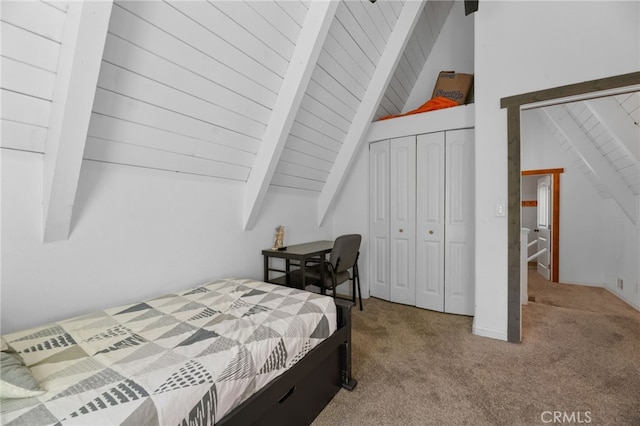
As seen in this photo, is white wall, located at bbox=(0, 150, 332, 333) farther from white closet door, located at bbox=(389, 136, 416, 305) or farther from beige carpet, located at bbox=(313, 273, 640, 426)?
white closet door, located at bbox=(389, 136, 416, 305)

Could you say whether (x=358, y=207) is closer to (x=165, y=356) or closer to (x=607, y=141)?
(x=607, y=141)

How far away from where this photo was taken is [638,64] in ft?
6.02

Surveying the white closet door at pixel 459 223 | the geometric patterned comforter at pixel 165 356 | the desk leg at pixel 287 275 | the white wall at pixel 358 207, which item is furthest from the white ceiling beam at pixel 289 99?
the white closet door at pixel 459 223

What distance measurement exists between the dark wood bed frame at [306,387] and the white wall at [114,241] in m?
1.10

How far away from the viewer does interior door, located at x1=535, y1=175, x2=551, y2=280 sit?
3747 millimetres

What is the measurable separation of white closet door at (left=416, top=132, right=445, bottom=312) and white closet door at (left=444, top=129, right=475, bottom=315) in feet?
0.19

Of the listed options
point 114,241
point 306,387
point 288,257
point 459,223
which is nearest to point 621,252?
point 459,223

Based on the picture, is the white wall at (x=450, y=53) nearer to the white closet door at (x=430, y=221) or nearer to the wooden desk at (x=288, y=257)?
the white closet door at (x=430, y=221)

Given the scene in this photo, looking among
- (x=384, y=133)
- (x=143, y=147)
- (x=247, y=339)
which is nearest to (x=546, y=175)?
(x=384, y=133)

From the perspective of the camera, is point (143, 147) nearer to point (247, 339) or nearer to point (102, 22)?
point (102, 22)

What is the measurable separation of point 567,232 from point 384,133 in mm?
2676

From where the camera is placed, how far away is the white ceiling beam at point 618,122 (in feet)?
7.79

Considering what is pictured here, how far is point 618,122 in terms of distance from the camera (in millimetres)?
2420

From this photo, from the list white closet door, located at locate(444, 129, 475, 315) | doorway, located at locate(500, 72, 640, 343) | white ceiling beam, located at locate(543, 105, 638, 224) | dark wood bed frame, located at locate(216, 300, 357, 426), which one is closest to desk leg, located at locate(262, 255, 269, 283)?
dark wood bed frame, located at locate(216, 300, 357, 426)
